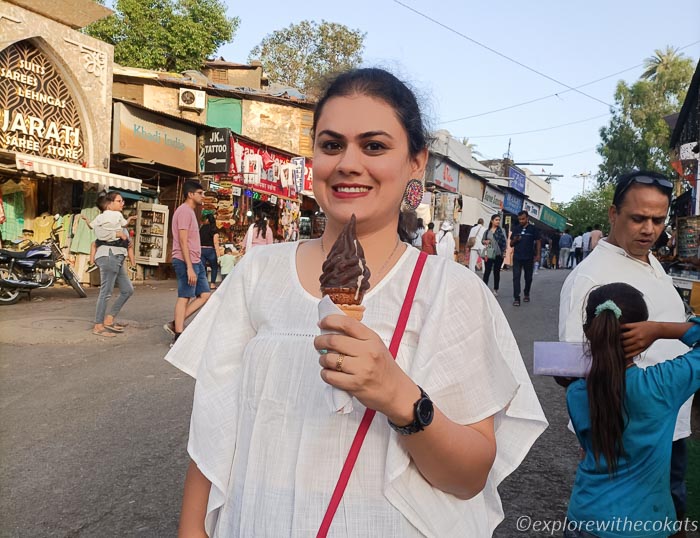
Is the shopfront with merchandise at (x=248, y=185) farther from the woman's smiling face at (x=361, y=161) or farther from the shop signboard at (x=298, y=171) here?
the woman's smiling face at (x=361, y=161)

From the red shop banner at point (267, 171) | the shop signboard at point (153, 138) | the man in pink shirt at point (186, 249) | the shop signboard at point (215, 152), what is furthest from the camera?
the red shop banner at point (267, 171)

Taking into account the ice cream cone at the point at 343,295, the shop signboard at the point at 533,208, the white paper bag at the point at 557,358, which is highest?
the shop signboard at the point at 533,208

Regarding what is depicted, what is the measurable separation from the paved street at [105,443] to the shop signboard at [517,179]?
33.8 m

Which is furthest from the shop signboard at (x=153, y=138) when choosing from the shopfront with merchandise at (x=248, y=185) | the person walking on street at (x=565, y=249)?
the person walking on street at (x=565, y=249)

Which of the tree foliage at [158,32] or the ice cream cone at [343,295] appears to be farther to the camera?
the tree foliage at [158,32]

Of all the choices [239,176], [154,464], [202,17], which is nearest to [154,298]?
[239,176]

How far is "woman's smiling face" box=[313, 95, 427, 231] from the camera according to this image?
4.93 feet

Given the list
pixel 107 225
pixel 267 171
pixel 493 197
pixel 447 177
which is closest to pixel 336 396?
pixel 107 225

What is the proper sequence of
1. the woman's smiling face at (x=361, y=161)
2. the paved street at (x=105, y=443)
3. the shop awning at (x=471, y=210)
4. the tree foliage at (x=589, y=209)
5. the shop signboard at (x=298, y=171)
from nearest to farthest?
the woman's smiling face at (x=361, y=161) < the paved street at (x=105, y=443) < the shop signboard at (x=298, y=171) < the shop awning at (x=471, y=210) < the tree foliage at (x=589, y=209)

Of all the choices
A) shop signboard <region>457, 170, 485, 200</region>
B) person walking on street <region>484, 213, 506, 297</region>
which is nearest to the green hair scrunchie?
person walking on street <region>484, 213, 506, 297</region>

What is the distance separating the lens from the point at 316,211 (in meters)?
24.7

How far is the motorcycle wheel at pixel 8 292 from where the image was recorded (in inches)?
437

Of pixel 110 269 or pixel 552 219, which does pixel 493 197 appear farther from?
pixel 110 269

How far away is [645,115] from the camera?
3797cm
